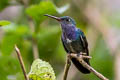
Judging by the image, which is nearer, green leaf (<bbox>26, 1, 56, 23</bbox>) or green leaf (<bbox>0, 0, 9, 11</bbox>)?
green leaf (<bbox>26, 1, 56, 23</bbox>)

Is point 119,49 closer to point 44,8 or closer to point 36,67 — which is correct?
point 44,8

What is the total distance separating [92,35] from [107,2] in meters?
0.91

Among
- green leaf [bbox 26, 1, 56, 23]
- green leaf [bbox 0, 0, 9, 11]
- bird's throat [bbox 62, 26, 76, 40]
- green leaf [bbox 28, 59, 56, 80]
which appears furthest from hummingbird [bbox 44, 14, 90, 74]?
green leaf [bbox 28, 59, 56, 80]

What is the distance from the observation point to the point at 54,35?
12.3 ft

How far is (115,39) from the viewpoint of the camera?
194 inches

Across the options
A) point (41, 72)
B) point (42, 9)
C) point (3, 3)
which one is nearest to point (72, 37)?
point (42, 9)

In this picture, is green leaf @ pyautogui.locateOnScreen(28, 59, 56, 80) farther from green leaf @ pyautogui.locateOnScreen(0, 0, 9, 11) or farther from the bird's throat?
green leaf @ pyautogui.locateOnScreen(0, 0, 9, 11)

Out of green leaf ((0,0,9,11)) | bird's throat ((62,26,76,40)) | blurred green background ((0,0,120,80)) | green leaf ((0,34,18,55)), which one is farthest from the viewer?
green leaf ((0,0,9,11))

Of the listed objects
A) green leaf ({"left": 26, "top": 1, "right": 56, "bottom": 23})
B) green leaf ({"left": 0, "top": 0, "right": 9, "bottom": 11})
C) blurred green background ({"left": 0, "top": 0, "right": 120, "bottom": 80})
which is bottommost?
blurred green background ({"left": 0, "top": 0, "right": 120, "bottom": 80})

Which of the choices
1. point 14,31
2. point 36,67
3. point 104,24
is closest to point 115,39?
point 104,24

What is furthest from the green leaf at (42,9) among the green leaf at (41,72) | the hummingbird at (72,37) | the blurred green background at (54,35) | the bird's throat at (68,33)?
the green leaf at (41,72)

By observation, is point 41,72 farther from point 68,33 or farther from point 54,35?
point 54,35

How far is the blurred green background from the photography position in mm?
3283

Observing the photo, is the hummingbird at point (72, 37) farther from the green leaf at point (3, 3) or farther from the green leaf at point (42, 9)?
the green leaf at point (3, 3)
